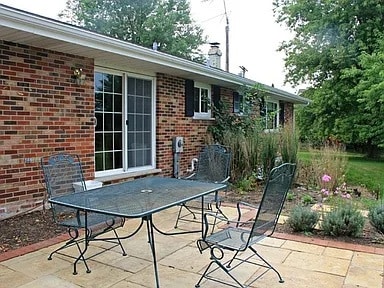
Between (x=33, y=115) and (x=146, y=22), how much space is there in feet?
62.8

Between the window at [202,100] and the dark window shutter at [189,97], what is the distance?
0.35 meters

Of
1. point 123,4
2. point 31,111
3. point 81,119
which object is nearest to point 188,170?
point 81,119

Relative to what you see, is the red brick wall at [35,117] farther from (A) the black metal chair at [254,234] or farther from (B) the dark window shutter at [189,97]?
(A) the black metal chair at [254,234]

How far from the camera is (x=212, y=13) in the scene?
16.0 metres

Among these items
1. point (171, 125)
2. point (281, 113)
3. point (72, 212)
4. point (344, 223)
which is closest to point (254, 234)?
point (344, 223)

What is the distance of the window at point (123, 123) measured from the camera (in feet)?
21.1

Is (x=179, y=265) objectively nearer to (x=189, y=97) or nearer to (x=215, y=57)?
(x=189, y=97)

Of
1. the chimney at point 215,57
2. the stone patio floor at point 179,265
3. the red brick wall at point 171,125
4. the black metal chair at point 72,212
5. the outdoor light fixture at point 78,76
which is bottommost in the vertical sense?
the stone patio floor at point 179,265

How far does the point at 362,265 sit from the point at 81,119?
449 centimetres

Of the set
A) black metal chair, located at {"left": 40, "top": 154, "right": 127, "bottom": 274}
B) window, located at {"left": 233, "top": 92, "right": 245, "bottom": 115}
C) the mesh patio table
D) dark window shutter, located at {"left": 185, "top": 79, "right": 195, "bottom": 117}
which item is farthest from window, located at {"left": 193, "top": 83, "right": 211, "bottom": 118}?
the mesh patio table

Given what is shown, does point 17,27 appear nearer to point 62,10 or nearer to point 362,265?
point 362,265

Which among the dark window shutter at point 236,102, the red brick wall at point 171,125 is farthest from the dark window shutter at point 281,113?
the red brick wall at point 171,125

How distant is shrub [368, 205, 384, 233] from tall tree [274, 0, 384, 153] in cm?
1082

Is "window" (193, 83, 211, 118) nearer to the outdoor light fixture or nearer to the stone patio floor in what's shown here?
the outdoor light fixture
